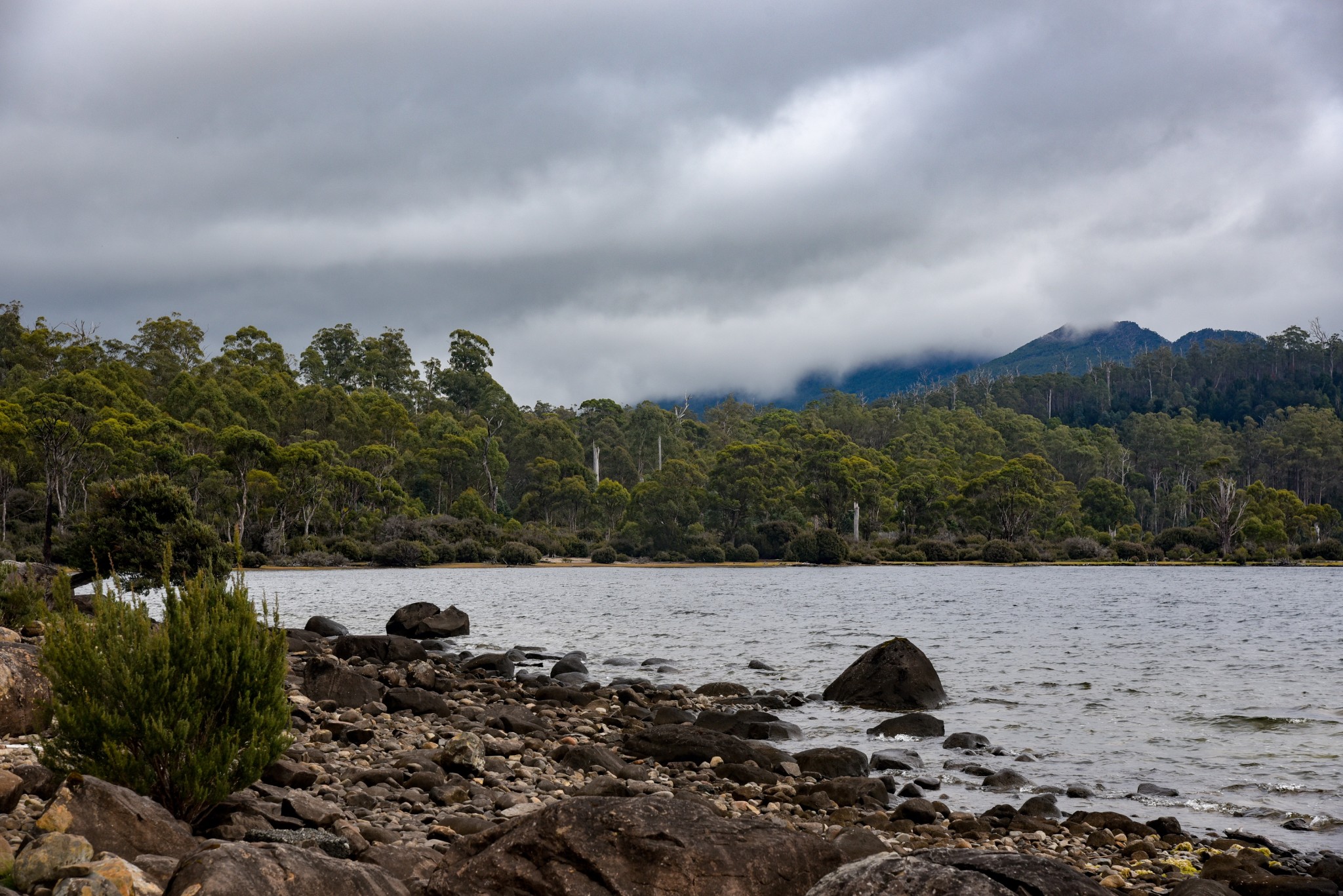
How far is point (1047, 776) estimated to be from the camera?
43.7ft

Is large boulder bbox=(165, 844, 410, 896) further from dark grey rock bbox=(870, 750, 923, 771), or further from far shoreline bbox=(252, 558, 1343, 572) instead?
far shoreline bbox=(252, 558, 1343, 572)

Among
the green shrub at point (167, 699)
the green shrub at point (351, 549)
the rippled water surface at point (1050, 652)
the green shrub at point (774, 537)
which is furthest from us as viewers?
the green shrub at point (774, 537)

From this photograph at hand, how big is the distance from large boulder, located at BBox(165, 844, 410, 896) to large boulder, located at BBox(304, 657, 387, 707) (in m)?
10.2

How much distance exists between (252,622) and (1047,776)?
1076cm

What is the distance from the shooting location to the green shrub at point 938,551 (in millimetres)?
89688

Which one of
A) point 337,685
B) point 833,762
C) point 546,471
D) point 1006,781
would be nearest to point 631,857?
point 833,762

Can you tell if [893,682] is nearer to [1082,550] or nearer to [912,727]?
[912,727]

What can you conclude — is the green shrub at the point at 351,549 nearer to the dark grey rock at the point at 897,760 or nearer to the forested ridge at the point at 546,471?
the forested ridge at the point at 546,471

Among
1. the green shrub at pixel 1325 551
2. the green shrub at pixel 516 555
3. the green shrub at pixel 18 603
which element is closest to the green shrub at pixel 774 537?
the green shrub at pixel 516 555

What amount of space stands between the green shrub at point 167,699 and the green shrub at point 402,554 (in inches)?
2786

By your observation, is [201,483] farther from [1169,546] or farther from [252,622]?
[1169,546]

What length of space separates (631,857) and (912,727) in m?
11.4

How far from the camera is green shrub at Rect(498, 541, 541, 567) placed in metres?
82.5

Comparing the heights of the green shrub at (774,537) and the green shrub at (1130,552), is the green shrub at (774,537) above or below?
above
